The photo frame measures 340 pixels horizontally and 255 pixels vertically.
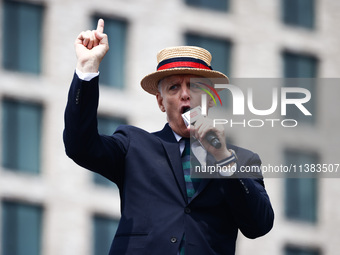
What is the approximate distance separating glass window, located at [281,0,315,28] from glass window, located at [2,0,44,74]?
9.23m

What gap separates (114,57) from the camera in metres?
33.5

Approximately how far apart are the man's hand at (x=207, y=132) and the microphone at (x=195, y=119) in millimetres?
19

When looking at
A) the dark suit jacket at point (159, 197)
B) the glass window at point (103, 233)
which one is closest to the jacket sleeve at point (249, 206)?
the dark suit jacket at point (159, 197)

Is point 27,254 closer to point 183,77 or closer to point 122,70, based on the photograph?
point 122,70

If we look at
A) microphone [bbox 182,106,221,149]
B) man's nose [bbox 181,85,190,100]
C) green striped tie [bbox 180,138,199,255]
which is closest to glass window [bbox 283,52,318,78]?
man's nose [bbox 181,85,190,100]

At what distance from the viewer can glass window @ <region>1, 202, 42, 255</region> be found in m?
30.8

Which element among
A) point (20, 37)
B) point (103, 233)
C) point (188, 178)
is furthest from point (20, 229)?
point (188, 178)

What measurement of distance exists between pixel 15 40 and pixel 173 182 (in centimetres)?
2609

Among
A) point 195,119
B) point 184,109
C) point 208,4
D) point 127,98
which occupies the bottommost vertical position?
point 195,119

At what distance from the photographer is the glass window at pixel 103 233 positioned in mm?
31734

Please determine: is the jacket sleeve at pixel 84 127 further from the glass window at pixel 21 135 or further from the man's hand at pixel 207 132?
the glass window at pixel 21 135

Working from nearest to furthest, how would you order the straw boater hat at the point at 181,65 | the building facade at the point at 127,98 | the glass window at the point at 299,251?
the straw boater hat at the point at 181,65, the building facade at the point at 127,98, the glass window at the point at 299,251

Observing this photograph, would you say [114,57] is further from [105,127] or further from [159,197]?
[159,197]

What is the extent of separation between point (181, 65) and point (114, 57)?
86.5 ft
